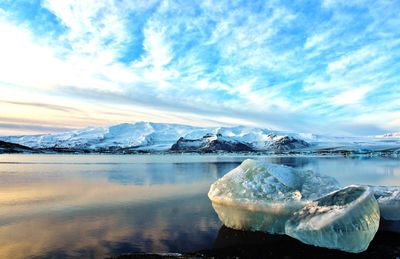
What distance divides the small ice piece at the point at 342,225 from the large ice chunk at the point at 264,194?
772 millimetres

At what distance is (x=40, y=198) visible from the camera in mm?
14234

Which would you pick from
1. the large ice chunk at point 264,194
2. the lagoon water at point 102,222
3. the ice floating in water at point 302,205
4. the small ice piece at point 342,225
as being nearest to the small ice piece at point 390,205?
the ice floating in water at point 302,205

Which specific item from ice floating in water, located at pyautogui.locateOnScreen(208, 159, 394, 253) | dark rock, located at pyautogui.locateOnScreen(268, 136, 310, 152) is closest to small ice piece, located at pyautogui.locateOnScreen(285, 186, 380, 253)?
ice floating in water, located at pyautogui.locateOnScreen(208, 159, 394, 253)

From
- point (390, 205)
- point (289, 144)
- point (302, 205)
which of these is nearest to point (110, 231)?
point (302, 205)

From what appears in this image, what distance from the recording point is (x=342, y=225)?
7.14 meters

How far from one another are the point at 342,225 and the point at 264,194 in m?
2.36

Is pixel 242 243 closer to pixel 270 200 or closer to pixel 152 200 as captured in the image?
pixel 270 200

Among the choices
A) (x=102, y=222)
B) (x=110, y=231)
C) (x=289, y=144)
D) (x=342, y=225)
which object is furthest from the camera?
(x=289, y=144)

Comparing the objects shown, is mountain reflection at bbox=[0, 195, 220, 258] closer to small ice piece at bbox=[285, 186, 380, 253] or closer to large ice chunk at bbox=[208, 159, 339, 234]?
large ice chunk at bbox=[208, 159, 339, 234]

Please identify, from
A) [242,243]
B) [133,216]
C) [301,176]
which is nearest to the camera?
[242,243]

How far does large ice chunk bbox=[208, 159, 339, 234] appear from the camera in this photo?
8773 mm

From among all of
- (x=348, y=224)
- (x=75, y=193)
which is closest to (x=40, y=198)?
(x=75, y=193)

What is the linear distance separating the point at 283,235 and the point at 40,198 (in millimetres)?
10037

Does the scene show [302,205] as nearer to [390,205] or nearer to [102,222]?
[390,205]
